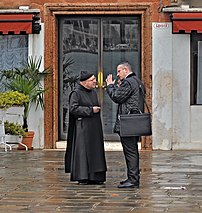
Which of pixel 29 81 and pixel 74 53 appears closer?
pixel 29 81

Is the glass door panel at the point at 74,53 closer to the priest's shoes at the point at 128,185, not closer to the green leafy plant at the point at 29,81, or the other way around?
the green leafy plant at the point at 29,81

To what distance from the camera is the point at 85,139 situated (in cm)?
1294

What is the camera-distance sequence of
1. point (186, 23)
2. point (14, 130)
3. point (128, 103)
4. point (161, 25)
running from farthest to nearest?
point (161, 25), point (186, 23), point (14, 130), point (128, 103)

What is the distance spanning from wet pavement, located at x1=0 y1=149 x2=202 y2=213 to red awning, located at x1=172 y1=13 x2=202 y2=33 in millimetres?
3253

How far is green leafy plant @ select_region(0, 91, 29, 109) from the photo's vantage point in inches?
739

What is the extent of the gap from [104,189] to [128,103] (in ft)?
4.41

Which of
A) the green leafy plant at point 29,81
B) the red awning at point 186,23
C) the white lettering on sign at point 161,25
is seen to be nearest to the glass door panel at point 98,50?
the white lettering on sign at point 161,25

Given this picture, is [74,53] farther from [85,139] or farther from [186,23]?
[85,139]

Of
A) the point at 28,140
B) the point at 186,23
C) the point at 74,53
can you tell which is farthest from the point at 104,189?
the point at 74,53

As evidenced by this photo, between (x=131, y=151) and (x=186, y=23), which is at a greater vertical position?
(x=186, y=23)

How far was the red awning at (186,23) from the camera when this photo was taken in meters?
19.1

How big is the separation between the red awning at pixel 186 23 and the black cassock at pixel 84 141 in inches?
259

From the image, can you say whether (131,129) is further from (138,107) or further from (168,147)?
(168,147)

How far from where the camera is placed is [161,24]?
19.6 meters
